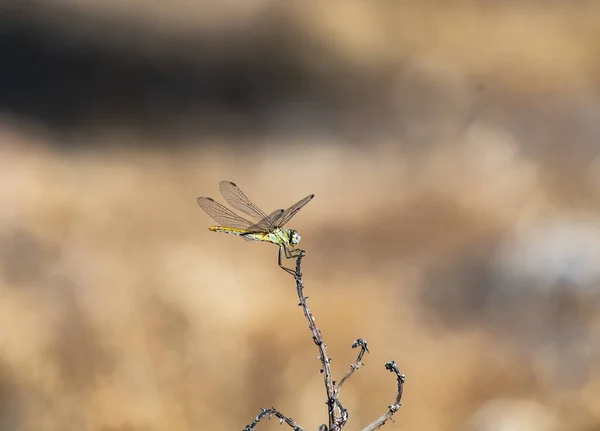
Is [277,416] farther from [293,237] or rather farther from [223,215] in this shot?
[223,215]

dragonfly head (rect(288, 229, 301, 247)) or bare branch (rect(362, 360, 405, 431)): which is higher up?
dragonfly head (rect(288, 229, 301, 247))

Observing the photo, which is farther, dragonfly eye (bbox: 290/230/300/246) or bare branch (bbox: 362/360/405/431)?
dragonfly eye (bbox: 290/230/300/246)

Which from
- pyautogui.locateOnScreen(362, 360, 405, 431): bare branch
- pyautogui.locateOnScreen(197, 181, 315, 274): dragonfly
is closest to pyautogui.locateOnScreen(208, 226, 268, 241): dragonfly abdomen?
pyautogui.locateOnScreen(197, 181, 315, 274): dragonfly

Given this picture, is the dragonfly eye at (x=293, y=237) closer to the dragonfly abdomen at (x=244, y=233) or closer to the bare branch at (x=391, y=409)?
the dragonfly abdomen at (x=244, y=233)

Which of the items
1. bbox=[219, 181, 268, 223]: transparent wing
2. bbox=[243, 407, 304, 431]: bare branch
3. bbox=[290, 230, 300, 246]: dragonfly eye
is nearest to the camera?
bbox=[243, 407, 304, 431]: bare branch

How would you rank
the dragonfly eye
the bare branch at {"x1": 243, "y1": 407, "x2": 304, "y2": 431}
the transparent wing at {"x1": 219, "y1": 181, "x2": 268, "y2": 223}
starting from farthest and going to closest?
the transparent wing at {"x1": 219, "y1": 181, "x2": 268, "y2": 223} → the dragonfly eye → the bare branch at {"x1": 243, "y1": 407, "x2": 304, "y2": 431}

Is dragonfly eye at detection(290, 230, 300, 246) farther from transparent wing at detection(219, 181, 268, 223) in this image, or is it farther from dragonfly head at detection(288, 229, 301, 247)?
transparent wing at detection(219, 181, 268, 223)

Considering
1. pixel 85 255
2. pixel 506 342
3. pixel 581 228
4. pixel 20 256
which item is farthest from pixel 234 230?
pixel 581 228
